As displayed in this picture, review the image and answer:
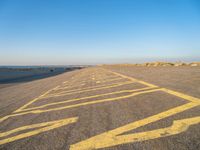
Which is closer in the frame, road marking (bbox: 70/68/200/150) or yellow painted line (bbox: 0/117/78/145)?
road marking (bbox: 70/68/200/150)

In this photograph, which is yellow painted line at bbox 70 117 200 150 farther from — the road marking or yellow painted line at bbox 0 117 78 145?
A: yellow painted line at bbox 0 117 78 145

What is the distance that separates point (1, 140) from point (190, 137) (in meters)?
3.30

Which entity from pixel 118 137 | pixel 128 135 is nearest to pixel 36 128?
pixel 118 137

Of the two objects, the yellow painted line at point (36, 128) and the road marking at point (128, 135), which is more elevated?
the road marking at point (128, 135)

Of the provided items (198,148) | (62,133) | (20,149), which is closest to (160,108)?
(198,148)

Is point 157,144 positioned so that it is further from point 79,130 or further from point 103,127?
point 79,130

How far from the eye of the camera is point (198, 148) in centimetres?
193

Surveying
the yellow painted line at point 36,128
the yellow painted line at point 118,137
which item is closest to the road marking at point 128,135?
the yellow painted line at point 118,137

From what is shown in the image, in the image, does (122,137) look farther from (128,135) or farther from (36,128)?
(36,128)

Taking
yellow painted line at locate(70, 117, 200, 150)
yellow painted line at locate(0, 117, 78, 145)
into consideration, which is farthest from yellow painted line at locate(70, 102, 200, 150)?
yellow painted line at locate(0, 117, 78, 145)

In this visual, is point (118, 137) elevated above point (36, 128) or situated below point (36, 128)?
above

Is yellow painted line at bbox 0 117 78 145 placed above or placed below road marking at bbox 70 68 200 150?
below

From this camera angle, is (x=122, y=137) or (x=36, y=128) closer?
(x=122, y=137)

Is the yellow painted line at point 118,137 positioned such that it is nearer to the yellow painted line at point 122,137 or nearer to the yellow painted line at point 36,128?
the yellow painted line at point 122,137
